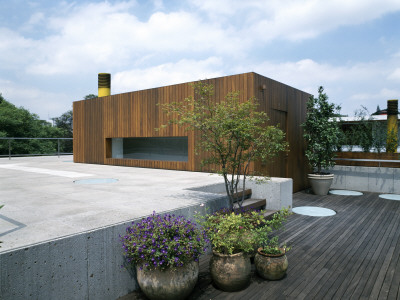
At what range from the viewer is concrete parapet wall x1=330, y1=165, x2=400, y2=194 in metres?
7.71

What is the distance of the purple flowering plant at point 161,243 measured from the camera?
2.30m

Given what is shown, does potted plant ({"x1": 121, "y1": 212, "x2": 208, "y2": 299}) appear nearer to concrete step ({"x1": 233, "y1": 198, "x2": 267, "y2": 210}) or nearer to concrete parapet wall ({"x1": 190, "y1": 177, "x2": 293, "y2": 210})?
concrete step ({"x1": 233, "y1": 198, "x2": 267, "y2": 210})

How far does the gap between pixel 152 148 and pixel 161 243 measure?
6239 mm

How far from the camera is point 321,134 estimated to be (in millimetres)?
7156

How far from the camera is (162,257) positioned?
229cm

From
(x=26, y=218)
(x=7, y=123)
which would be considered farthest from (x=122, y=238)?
(x=7, y=123)

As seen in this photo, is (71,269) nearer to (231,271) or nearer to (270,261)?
(231,271)

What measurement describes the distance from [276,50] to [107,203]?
33.4ft

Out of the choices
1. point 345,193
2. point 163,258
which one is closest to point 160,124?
point 345,193

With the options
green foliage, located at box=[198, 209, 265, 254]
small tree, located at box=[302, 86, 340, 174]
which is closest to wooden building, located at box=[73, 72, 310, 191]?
small tree, located at box=[302, 86, 340, 174]

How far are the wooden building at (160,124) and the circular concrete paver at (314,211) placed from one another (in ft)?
3.24

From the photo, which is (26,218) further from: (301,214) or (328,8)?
(328,8)

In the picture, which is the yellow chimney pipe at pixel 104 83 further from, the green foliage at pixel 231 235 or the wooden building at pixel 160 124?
the green foliage at pixel 231 235

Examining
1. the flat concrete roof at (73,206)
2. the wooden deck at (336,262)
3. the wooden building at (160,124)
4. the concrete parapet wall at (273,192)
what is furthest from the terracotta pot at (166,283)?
the wooden building at (160,124)
